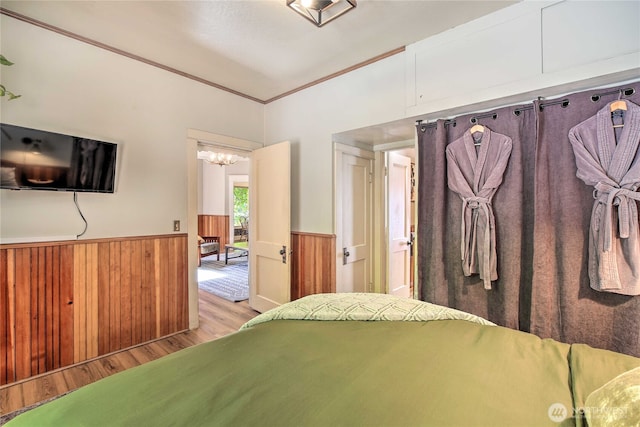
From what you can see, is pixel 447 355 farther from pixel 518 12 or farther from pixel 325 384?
pixel 518 12

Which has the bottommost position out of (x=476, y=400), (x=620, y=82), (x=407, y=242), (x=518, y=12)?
(x=476, y=400)

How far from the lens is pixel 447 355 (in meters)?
1.12

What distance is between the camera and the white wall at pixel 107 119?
202cm

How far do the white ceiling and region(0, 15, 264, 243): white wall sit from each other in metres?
0.19

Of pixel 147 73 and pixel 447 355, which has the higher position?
pixel 147 73

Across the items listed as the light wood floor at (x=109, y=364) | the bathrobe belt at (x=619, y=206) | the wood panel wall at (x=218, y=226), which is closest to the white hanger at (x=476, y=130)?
the bathrobe belt at (x=619, y=206)

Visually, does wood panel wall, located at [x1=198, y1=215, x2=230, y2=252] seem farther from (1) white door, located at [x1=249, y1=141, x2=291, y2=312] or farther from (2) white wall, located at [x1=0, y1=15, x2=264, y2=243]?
(2) white wall, located at [x1=0, y1=15, x2=264, y2=243]

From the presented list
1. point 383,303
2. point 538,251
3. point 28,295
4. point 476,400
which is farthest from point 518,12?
point 28,295

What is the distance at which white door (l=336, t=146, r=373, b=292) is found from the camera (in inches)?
118

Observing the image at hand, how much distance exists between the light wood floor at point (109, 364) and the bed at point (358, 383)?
1626 millimetres

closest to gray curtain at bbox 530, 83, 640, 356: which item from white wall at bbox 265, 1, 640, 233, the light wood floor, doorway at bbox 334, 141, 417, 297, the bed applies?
white wall at bbox 265, 1, 640, 233

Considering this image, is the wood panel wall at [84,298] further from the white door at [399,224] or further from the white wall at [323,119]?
the white door at [399,224]

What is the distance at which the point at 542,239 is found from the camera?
1848 mm

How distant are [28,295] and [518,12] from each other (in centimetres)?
387
